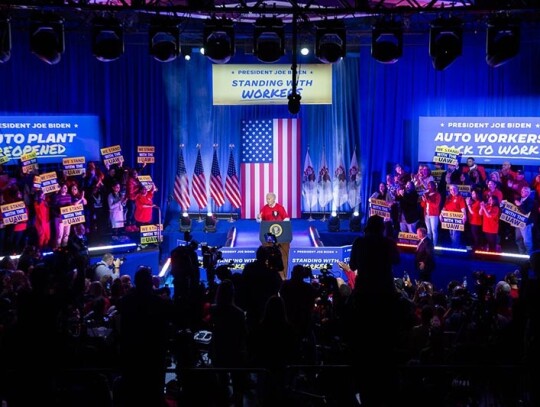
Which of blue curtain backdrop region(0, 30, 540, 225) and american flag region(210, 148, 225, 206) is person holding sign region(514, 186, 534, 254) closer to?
blue curtain backdrop region(0, 30, 540, 225)

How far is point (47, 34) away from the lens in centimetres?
1064

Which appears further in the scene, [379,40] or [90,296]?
[379,40]

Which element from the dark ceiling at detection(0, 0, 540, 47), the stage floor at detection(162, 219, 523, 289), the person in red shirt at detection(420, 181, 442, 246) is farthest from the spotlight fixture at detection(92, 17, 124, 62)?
the person in red shirt at detection(420, 181, 442, 246)

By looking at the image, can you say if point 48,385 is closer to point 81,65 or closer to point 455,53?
point 455,53

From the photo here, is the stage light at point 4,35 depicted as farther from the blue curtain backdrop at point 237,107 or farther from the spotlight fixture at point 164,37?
the blue curtain backdrop at point 237,107

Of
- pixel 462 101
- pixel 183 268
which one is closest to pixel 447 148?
pixel 462 101

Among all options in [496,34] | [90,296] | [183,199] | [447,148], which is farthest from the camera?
[183,199]

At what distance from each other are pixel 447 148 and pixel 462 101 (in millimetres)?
1781

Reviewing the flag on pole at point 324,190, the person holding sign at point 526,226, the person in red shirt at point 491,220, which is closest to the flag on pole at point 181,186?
the flag on pole at point 324,190

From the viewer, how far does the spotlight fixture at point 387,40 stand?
11055 millimetres

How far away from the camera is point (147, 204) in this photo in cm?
1716

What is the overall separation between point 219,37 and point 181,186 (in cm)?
A: 840

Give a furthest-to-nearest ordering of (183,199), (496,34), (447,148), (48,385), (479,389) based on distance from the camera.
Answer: (183,199) < (447,148) < (496,34) < (479,389) < (48,385)

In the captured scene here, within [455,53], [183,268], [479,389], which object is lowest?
[479,389]
